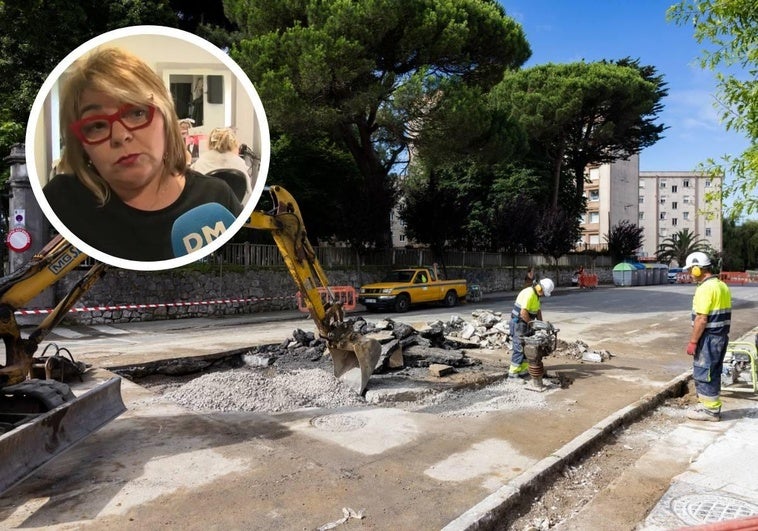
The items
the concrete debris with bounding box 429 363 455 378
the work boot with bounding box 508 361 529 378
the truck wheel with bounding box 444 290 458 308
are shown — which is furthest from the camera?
the truck wheel with bounding box 444 290 458 308

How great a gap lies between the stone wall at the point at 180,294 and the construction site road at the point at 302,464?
7.80 meters

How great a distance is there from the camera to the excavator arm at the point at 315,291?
20.8ft

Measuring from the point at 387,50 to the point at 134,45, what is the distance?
19655 mm

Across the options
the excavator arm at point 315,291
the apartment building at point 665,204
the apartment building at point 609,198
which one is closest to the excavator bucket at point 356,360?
the excavator arm at point 315,291

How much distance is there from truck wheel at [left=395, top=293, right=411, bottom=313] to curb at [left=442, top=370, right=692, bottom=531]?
41.0 ft

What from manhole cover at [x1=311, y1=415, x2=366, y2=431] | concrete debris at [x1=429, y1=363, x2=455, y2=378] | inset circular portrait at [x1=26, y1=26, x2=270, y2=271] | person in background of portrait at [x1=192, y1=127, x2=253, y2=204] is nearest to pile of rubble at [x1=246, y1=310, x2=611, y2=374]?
concrete debris at [x1=429, y1=363, x2=455, y2=378]

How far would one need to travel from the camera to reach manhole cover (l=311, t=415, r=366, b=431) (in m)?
5.93

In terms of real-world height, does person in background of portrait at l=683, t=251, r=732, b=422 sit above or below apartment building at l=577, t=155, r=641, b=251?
below

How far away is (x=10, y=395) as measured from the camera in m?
5.02

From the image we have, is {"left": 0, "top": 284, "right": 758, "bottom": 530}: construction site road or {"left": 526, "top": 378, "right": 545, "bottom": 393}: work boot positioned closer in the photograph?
{"left": 0, "top": 284, "right": 758, "bottom": 530}: construction site road

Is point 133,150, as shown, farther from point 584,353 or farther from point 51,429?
point 584,353

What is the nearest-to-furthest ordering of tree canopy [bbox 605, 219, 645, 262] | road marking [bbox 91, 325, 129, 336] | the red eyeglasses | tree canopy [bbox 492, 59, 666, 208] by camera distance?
the red eyeglasses, road marking [bbox 91, 325, 129, 336], tree canopy [bbox 492, 59, 666, 208], tree canopy [bbox 605, 219, 645, 262]

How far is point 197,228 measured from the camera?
294 centimetres

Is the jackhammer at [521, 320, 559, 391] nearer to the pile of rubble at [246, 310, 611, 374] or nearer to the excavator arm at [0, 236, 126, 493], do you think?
the pile of rubble at [246, 310, 611, 374]
